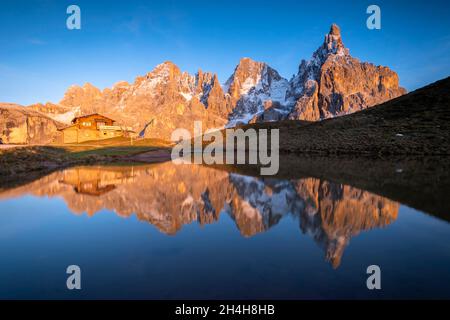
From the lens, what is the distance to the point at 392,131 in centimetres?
5153

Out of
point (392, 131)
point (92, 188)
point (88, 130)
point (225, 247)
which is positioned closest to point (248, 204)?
point (225, 247)

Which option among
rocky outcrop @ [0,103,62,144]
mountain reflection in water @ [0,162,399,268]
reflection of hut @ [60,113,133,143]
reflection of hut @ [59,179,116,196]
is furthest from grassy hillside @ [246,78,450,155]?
rocky outcrop @ [0,103,62,144]

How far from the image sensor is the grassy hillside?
43.5 meters

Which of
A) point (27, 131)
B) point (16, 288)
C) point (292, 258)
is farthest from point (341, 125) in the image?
point (27, 131)

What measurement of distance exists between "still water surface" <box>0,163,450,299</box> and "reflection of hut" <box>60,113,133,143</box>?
83.2 metres

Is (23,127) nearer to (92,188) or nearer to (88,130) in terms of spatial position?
(88,130)

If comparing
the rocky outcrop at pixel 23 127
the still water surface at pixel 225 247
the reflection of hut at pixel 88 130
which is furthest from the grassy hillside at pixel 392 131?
the rocky outcrop at pixel 23 127

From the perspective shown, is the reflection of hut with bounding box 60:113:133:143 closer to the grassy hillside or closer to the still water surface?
the grassy hillside

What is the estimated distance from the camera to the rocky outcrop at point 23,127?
149363mm

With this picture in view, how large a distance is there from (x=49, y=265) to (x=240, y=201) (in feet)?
29.1

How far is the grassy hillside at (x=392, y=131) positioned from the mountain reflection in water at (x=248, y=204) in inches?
1375

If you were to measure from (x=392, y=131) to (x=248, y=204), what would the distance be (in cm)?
5079

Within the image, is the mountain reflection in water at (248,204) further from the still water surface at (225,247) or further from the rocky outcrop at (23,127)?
the rocky outcrop at (23,127)
